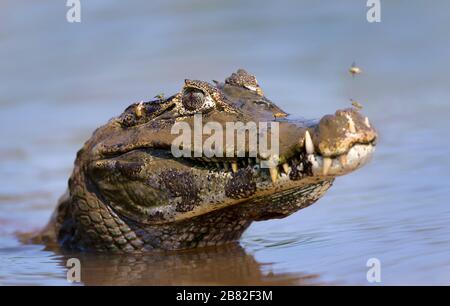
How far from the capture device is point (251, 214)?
235 inches

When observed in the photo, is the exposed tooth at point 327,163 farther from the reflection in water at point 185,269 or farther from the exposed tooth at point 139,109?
the exposed tooth at point 139,109

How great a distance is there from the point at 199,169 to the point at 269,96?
646 cm

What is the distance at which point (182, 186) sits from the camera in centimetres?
585

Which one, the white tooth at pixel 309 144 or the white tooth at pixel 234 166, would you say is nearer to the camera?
the white tooth at pixel 309 144

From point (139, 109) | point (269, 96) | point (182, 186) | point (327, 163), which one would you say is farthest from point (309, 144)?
point (269, 96)

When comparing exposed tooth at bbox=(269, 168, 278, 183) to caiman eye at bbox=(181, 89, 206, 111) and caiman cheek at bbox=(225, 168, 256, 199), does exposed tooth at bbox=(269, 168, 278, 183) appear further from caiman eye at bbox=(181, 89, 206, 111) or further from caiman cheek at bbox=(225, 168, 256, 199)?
caiman eye at bbox=(181, 89, 206, 111)

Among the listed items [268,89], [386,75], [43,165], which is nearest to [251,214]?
[43,165]

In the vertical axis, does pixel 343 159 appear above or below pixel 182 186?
above

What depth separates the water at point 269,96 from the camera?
596cm

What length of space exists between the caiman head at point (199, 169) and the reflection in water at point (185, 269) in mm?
117

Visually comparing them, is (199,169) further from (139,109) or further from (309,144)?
(309,144)

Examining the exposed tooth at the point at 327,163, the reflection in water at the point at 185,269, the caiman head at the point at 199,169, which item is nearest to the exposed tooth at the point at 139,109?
the caiman head at the point at 199,169

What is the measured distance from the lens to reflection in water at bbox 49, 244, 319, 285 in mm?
5492
